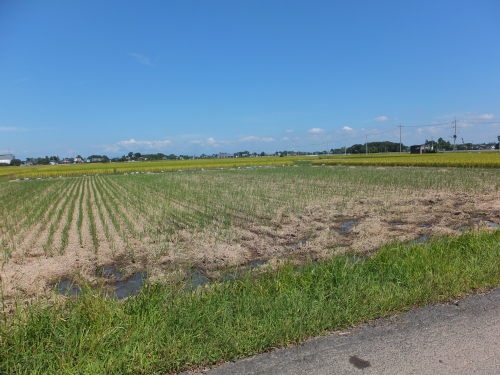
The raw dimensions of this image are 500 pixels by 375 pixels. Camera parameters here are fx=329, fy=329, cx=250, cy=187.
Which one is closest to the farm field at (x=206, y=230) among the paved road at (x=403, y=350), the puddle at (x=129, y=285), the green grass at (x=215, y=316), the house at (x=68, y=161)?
the puddle at (x=129, y=285)

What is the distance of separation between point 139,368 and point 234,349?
829 mm

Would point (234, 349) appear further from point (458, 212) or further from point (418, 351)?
point (458, 212)

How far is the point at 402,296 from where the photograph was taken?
3.88 metres

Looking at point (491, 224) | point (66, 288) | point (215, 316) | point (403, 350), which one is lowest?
point (491, 224)

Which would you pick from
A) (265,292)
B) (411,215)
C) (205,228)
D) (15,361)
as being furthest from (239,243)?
(411,215)

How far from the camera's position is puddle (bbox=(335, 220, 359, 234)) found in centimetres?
933

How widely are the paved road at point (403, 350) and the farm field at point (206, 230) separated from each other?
209 centimetres

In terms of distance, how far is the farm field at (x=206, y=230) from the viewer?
6.50 meters

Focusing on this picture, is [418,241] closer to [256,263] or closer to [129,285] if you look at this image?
[256,263]

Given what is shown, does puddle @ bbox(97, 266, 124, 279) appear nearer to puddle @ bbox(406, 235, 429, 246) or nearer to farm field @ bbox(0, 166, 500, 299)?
farm field @ bbox(0, 166, 500, 299)

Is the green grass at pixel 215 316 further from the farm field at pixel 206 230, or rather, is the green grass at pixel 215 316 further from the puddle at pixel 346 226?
the puddle at pixel 346 226

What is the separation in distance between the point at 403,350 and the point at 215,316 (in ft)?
5.99

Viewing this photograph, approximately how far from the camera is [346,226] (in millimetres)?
9945

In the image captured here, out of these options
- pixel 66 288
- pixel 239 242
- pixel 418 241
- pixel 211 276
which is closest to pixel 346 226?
pixel 418 241
